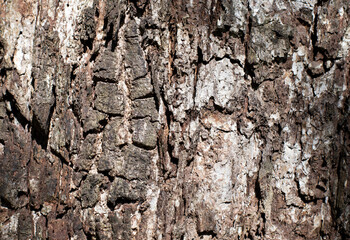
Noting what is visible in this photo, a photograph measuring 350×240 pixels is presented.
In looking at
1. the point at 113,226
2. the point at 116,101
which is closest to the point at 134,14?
the point at 116,101

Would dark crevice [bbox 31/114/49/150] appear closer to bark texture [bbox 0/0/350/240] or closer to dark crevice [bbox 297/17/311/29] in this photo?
bark texture [bbox 0/0/350/240]

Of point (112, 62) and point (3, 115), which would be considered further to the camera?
point (3, 115)

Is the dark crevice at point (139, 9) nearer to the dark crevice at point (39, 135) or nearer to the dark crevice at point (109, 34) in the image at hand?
the dark crevice at point (109, 34)

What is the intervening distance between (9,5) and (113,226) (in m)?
0.99

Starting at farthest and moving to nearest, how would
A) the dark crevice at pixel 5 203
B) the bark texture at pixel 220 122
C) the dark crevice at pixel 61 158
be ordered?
1. the dark crevice at pixel 5 203
2. the dark crevice at pixel 61 158
3. the bark texture at pixel 220 122

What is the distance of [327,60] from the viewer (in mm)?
1050

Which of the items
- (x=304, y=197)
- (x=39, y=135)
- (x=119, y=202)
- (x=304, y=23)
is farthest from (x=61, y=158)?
(x=304, y=23)

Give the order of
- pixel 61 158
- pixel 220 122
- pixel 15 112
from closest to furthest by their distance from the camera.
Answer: pixel 220 122
pixel 61 158
pixel 15 112

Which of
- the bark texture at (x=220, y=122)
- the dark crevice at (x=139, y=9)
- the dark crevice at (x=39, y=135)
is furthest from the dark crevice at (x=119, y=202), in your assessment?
→ the dark crevice at (x=139, y=9)

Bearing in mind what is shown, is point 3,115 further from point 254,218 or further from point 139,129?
point 254,218

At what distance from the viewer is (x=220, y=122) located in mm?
1051

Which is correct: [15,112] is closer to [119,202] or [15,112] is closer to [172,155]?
[119,202]

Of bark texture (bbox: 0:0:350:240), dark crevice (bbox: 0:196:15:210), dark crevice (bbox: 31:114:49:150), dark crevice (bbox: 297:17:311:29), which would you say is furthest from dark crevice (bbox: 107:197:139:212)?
dark crevice (bbox: 297:17:311:29)

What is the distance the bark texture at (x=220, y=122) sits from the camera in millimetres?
1044
